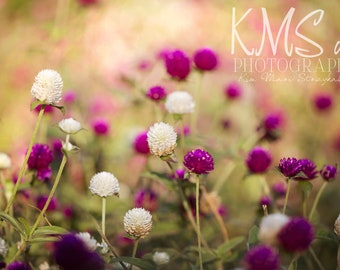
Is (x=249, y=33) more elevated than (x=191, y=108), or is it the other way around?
(x=249, y=33)

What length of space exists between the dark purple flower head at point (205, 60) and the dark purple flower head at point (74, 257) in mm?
1018

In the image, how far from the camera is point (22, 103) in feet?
11.1

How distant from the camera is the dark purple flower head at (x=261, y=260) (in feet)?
2.83

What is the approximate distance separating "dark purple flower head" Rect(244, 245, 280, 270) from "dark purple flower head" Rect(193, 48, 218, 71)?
3.31 feet

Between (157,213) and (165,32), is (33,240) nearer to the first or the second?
(157,213)

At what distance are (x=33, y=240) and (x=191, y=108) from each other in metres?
0.66

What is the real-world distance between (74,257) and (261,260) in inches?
12.1

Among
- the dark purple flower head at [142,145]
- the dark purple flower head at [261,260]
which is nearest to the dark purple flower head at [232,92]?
the dark purple flower head at [142,145]

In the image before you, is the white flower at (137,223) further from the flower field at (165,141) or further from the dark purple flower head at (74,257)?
the dark purple flower head at (74,257)

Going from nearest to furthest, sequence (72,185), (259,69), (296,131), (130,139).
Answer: (130,139), (72,185), (296,131), (259,69)

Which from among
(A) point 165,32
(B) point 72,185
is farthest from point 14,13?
(B) point 72,185

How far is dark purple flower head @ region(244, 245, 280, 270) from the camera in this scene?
863mm

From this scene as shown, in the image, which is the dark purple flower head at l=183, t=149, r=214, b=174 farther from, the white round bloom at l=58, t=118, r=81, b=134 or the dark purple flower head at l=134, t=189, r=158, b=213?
the dark purple flower head at l=134, t=189, r=158, b=213

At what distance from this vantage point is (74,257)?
0.89m
